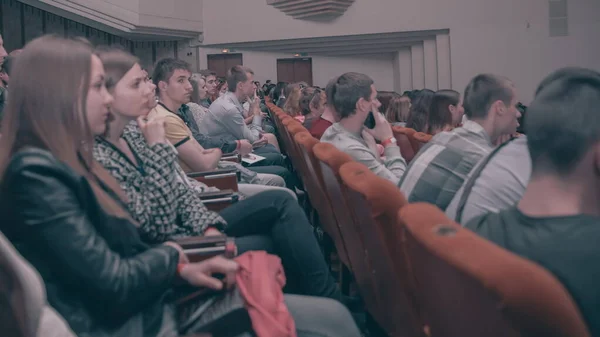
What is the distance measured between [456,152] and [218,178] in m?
1.20

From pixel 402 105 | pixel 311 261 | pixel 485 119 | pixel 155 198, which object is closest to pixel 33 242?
pixel 155 198

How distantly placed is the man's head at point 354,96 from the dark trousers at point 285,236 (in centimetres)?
91

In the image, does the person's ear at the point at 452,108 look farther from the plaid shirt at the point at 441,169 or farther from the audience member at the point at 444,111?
the plaid shirt at the point at 441,169

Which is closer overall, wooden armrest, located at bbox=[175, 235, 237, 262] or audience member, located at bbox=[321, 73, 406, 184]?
wooden armrest, located at bbox=[175, 235, 237, 262]

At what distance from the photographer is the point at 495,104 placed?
259 centimetres

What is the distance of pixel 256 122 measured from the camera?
245 inches

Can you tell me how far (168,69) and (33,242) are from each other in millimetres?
2455

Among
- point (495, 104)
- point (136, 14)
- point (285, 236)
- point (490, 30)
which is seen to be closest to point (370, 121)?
point (495, 104)

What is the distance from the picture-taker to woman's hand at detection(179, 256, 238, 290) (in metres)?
1.52

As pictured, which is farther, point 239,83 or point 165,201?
point 239,83

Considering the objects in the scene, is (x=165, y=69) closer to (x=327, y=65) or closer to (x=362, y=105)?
(x=362, y=105)

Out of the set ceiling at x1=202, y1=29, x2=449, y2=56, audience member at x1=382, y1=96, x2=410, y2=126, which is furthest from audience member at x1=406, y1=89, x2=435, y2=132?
ceiling at x1=202, y1=29, x2=449, y2=56

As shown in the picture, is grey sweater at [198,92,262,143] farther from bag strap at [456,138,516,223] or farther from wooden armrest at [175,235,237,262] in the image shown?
bag strap at [456,138,516,223]

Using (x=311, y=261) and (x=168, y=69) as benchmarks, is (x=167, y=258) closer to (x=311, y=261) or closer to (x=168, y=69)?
(x=311, y=261)
